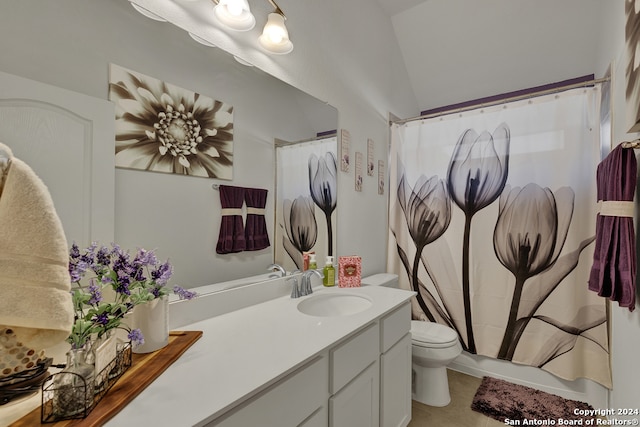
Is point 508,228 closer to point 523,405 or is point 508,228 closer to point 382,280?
point 382,280

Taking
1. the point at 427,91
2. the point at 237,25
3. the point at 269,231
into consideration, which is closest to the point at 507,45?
the point at 427,91

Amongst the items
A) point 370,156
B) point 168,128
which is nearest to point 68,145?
point 168,128

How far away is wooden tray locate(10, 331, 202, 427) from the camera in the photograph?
0.59 meters

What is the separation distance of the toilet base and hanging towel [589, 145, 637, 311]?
1.06 meters

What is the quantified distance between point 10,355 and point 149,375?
0.28 metres

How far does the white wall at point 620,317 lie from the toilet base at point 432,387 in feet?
2.83

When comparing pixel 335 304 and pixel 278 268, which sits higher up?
pixel 278 268

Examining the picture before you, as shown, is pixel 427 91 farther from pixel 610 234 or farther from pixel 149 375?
pixel 149 375

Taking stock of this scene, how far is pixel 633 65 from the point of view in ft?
3.75

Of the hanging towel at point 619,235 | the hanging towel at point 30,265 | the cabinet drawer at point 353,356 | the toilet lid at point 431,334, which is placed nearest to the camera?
the hanging towel at point 30,265

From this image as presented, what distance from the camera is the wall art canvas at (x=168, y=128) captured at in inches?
38.8

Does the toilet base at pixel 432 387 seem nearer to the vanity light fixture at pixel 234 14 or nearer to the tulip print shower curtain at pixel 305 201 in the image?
the tulip print shower curtain at pixel 305 201

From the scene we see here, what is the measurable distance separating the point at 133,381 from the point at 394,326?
1155 millimetres

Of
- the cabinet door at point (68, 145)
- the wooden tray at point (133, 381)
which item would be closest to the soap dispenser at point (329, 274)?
the wooden tray at point (133, 381)
